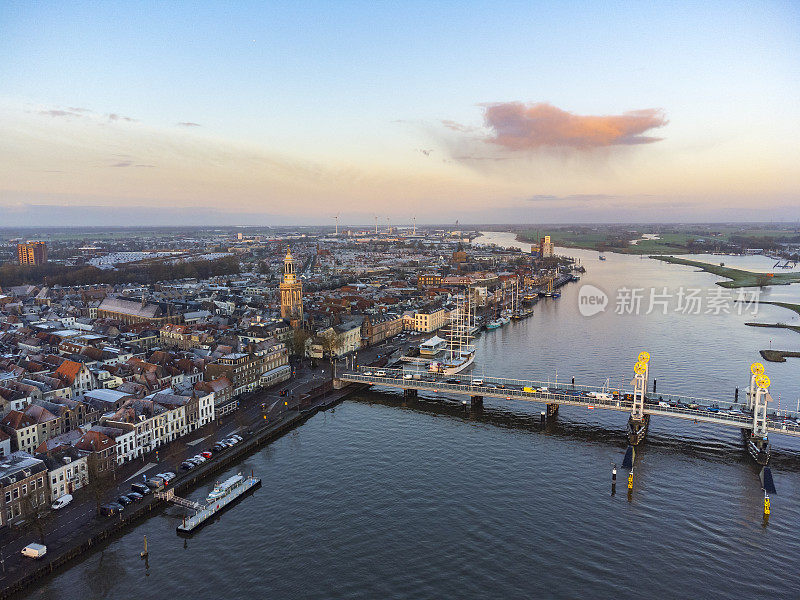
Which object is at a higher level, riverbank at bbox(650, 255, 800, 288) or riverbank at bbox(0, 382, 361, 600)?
riverbank at bbox(650, 255, 800, 288)

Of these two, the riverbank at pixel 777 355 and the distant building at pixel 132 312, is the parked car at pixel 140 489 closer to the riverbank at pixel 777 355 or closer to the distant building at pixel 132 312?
the distant building at pixel 132 312

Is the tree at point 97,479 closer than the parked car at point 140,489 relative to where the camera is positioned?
Yes

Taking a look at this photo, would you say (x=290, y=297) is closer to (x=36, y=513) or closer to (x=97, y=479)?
(x=97, y=479)

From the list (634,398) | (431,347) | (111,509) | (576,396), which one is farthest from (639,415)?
(111,509)

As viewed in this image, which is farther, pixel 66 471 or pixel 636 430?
pixel 636 430

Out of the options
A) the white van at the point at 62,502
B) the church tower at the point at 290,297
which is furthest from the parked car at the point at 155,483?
the church tower at the point at 290,297

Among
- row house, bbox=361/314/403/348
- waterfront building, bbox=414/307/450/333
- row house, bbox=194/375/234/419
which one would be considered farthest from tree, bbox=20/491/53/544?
waterfront building, bbox=414/307/450/333

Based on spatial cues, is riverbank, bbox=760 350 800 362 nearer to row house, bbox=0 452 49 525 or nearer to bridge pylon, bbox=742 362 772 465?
bridge pylon, bbox=742 362 772 465
